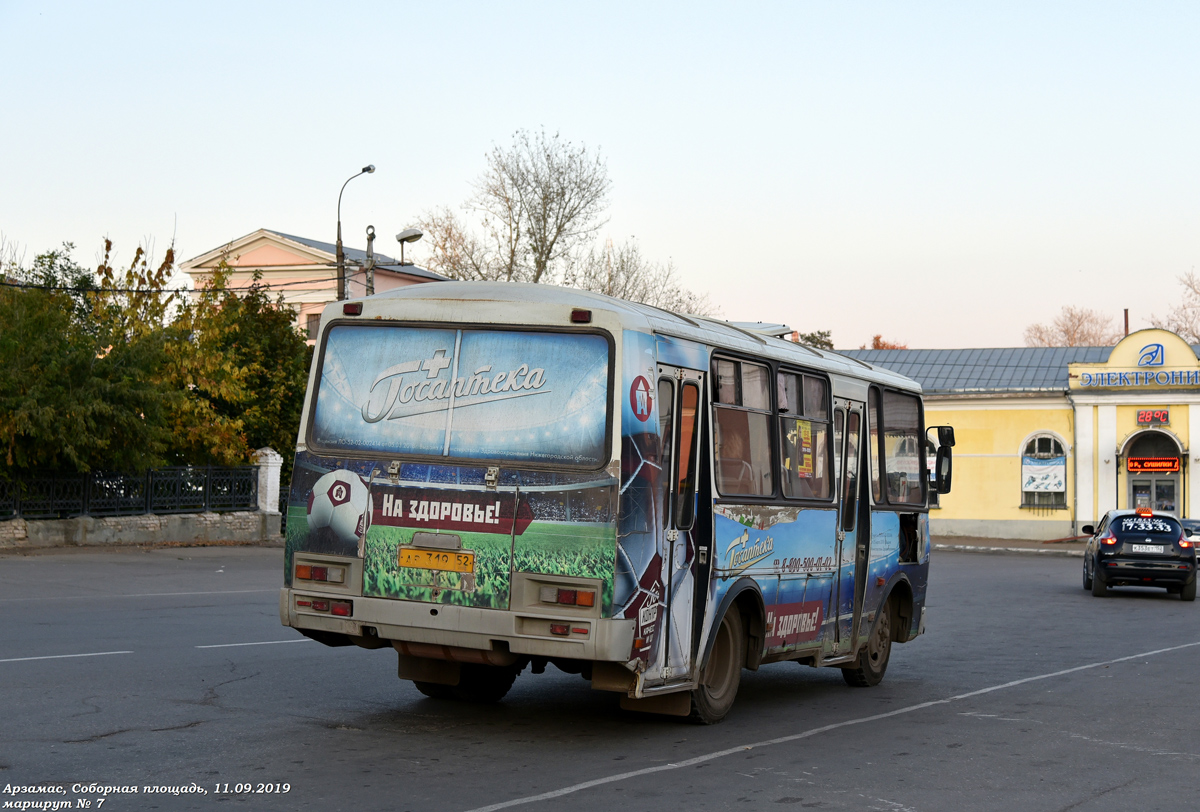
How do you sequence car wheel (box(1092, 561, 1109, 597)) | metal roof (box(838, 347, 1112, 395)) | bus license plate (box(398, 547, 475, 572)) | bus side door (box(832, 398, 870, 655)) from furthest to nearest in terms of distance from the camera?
metal roof (box(838, 347, 1112, 395)) < car wheel (box(1092, 561, 1109, 597)) < bus side door (box(832, 398, 870, 655)) < bus license plate (box(398, 547, 475, 572))

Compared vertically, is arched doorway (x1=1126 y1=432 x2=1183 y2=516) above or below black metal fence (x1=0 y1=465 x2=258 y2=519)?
Answer: above

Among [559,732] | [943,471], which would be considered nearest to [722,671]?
[559,732]

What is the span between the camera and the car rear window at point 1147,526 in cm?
2527

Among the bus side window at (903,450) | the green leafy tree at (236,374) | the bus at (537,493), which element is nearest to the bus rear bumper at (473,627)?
the bus at (537,493)

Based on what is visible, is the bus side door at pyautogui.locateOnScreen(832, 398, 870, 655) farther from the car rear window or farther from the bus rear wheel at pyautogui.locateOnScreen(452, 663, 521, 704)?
the car rear window

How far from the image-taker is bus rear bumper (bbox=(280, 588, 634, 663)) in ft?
26.1

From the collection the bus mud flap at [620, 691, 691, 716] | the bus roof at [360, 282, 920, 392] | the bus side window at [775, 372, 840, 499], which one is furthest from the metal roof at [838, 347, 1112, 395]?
the bus mud flap at [620, 691, 691, 716]

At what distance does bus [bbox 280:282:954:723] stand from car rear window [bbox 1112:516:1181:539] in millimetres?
17797

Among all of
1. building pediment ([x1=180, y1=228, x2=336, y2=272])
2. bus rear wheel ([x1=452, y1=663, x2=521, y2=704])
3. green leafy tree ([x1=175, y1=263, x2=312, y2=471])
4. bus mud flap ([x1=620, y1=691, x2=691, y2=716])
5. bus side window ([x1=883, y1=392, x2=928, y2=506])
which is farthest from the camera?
building pediment ([x1=180, y1=228, x2=336, y2=272])

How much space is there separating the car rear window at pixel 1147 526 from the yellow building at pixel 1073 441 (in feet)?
85.2

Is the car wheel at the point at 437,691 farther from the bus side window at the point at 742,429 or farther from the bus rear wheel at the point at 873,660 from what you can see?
the bus rear wheel at the point at 873,660

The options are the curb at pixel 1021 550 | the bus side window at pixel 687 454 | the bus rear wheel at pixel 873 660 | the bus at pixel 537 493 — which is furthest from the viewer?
the curb at pixel 1021 550

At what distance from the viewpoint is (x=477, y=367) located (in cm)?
859

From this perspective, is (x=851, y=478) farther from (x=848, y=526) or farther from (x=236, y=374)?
(x=236, y=374)
